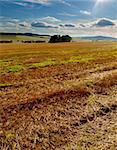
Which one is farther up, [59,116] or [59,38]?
[59,38]

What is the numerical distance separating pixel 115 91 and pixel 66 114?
15.8ft

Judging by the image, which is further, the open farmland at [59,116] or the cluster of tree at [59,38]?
the cluster of tree at [59,38]

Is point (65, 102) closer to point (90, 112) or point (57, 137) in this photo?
point (90, 112)

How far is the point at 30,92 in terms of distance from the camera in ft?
49.8

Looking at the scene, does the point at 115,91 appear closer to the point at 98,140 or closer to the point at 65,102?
the point at 65,102

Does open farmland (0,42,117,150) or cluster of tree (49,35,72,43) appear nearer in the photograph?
open farmland (0,42,117,150)

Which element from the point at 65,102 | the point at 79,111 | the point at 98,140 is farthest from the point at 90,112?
the point at 98,140

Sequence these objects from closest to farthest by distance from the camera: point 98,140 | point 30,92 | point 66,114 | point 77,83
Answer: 1. point 98,140
2. point 66,114
3. point 30,92
4. point 77,83

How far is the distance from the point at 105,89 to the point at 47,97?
363 centimetres

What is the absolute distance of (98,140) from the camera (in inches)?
364

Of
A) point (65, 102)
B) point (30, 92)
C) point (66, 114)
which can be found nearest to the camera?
point (66, 114)

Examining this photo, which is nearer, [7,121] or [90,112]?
[7,121]

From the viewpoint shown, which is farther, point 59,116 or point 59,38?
point 59,38

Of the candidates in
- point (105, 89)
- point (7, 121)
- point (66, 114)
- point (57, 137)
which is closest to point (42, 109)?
point (66, 114)
